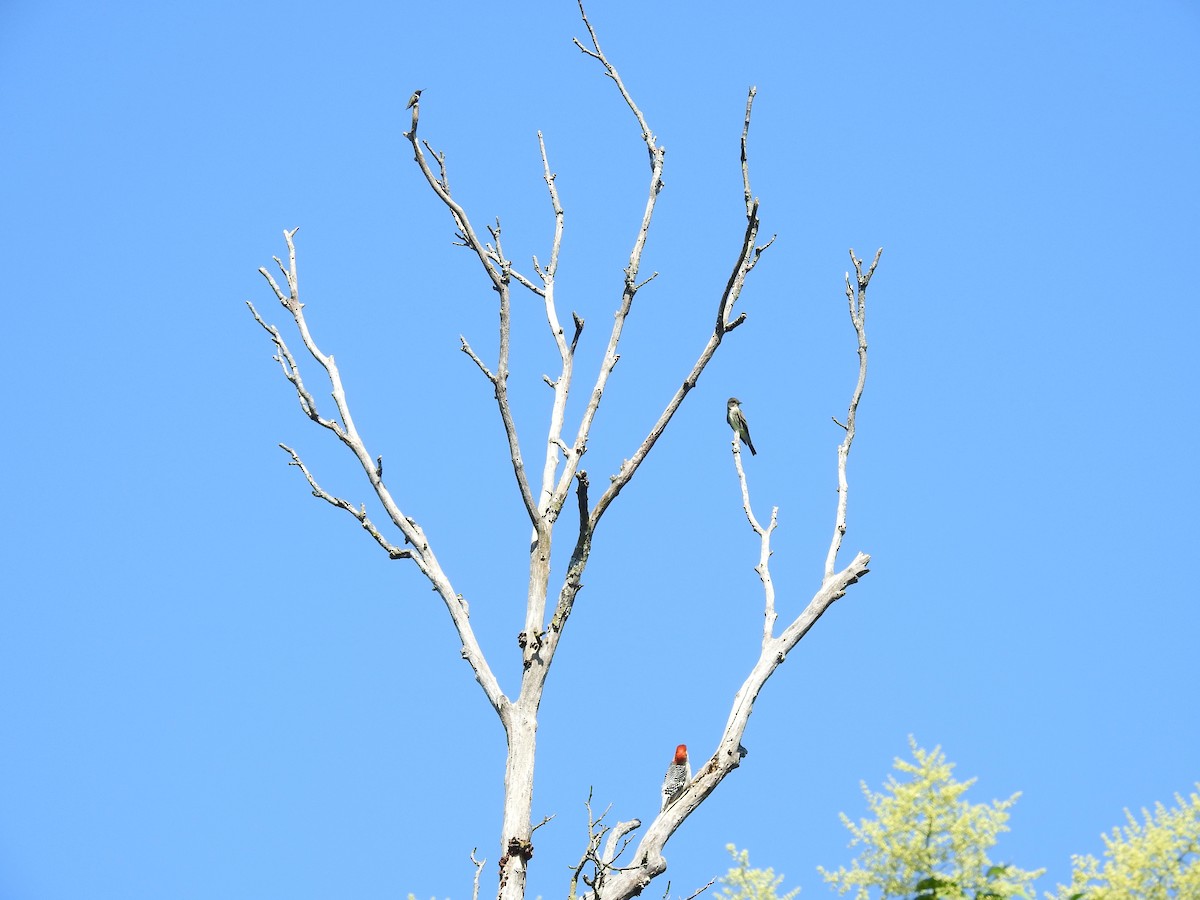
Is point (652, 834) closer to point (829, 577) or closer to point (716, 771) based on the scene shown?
point (716, 771)

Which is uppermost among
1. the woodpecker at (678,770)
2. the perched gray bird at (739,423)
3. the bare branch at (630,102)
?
the perched gray bird at (739,423)

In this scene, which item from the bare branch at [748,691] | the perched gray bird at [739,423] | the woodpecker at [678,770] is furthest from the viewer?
the perched gray bird at [739,423]

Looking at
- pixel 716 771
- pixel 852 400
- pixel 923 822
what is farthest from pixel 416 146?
pixel 923 822

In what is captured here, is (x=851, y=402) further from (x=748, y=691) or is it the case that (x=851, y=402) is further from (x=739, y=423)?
(x=739, y=423)

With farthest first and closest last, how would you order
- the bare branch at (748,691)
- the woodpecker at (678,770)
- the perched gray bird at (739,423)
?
the perched gray bird at (739,423), the woodpecker at (678,770), the bare branch at (748,691)

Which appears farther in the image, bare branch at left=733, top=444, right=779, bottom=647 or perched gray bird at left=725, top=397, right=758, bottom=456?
perched gray bird at left=725, top=397, right=758, bottom=456

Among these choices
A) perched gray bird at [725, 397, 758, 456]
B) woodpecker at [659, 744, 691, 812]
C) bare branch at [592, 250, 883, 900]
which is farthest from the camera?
perched gray bird at [725, 397, 758, 456]

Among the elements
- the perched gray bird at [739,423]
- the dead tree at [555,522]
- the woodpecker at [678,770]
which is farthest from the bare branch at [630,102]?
the perched gray bird at [739,423]

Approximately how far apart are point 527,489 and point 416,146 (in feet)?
6.52

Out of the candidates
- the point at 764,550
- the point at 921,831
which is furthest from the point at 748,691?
the point at 921,831

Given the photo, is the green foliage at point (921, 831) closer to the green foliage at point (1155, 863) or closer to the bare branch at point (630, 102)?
the green foliage at point (1155, 863)

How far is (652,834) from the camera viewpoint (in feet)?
17.7

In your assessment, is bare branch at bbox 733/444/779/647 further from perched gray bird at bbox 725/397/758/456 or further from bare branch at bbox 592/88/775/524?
perched gray bird at bbox 725/397/758/456

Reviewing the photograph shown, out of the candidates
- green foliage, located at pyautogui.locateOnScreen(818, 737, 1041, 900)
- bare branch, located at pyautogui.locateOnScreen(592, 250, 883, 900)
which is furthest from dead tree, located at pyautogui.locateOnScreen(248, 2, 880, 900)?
green foliage, located at pyautogui.locateOnScreen(818, 737, 1041, 900)
